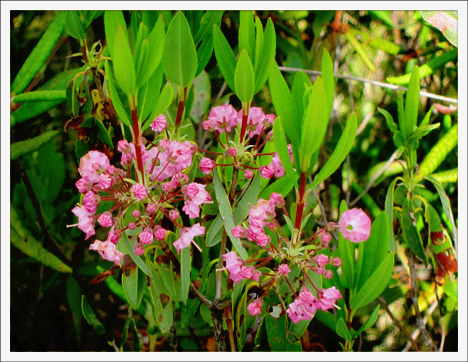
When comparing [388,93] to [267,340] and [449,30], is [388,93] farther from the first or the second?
[267,340]

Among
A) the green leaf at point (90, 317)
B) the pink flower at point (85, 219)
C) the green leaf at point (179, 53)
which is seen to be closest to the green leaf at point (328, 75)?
the green leaf at point (179, 53)

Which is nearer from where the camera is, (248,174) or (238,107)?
(248,174)

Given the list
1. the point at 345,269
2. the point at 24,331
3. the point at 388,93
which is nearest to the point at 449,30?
the point at 388,93

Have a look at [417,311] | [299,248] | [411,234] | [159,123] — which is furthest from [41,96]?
[417,311]

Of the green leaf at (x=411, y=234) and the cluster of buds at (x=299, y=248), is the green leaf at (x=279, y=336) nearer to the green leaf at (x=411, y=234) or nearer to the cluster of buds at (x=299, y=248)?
the cluster of buds at (x=299, y=248)

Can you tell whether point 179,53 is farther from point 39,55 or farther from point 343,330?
point 343,330
